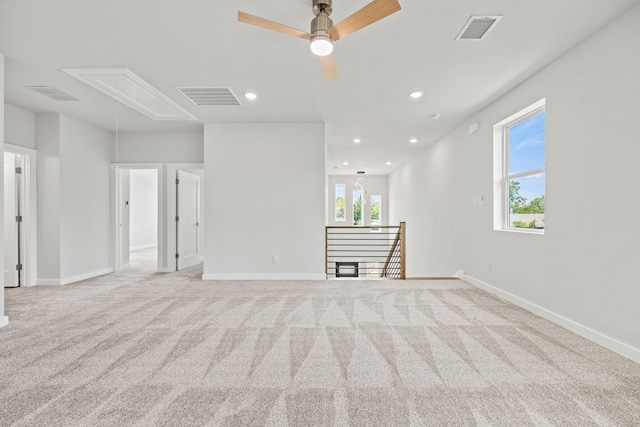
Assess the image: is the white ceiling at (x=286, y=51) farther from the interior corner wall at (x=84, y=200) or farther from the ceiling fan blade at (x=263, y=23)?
the interior corner wall at (x=84, y=200)

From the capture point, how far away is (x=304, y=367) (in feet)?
7.27

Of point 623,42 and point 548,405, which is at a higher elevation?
point 623,42

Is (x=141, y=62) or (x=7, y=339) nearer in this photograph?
(x=7, y=339)

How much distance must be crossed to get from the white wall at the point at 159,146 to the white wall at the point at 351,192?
7063 mm

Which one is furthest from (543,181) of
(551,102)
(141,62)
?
(141,62)

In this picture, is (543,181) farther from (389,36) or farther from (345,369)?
(345,369)

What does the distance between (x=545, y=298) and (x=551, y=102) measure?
6.96ft

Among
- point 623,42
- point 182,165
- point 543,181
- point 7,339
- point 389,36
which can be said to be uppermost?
point 389,36

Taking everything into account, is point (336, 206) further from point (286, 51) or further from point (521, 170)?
point (286, 51)

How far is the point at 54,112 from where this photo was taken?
15.5 ft

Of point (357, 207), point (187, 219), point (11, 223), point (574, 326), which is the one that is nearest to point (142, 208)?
point (187, 219)

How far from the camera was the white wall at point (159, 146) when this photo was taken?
5973 mm

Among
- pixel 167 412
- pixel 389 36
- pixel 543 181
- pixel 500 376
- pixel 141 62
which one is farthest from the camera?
pixel 543 181

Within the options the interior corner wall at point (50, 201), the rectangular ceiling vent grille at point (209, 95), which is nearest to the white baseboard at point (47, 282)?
the interior corner wall at point (50, 201)
